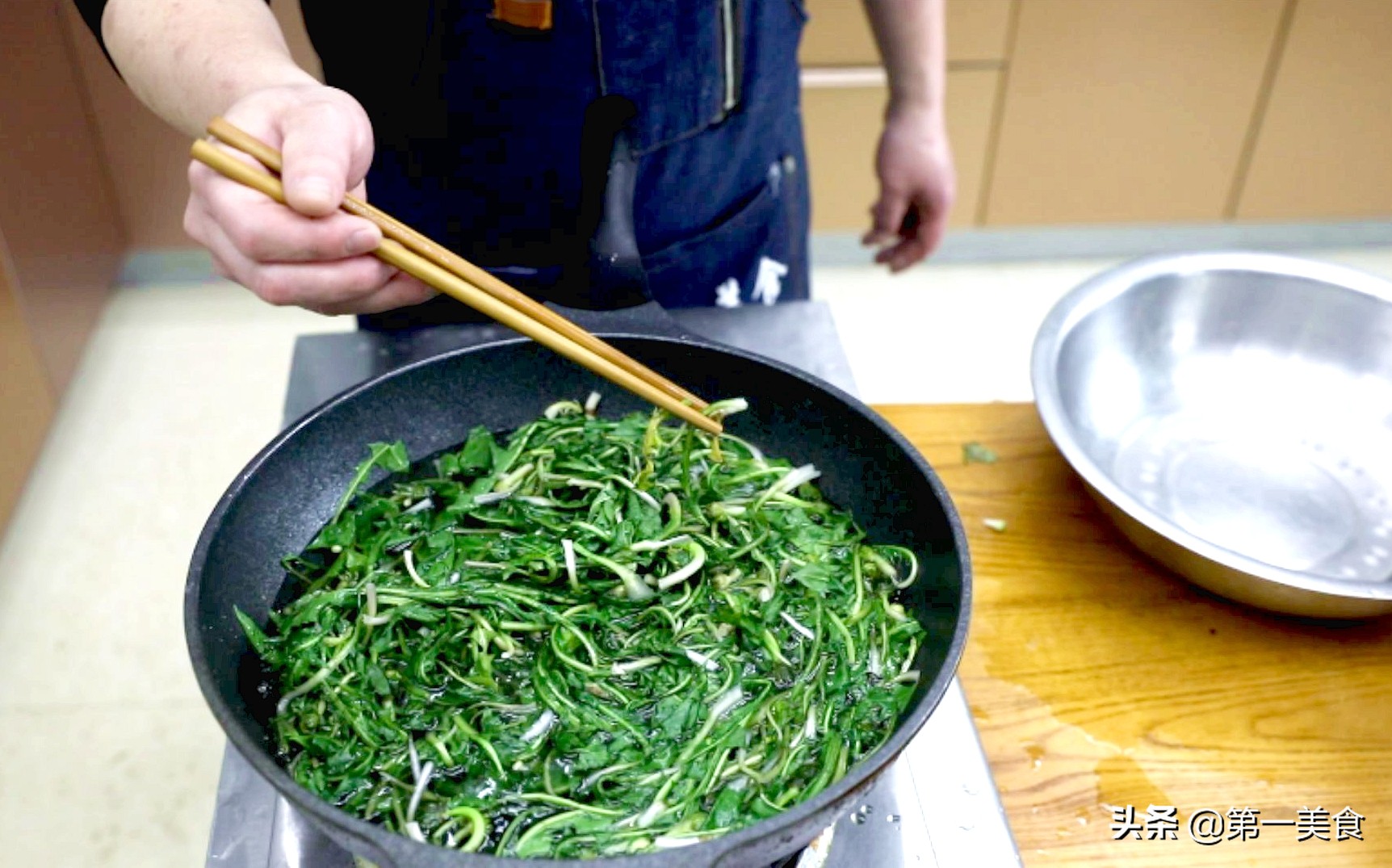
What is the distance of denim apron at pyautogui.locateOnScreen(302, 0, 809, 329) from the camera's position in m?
1.45

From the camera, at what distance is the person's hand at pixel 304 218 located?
38.3 inches

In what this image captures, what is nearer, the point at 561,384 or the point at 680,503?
the point at 680,503

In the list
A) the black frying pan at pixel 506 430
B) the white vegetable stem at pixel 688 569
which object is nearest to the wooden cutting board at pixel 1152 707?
the black frying pan at pixel 506 430

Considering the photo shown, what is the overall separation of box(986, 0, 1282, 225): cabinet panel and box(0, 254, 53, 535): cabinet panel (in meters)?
2.69

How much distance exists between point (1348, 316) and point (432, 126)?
126cm

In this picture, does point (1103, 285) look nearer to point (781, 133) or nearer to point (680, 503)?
point (781, 133)

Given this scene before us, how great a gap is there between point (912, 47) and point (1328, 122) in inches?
86.6

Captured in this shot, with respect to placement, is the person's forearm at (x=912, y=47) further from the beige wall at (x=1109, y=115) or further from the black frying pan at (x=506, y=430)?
the beige wall at (x=1109, y=115)

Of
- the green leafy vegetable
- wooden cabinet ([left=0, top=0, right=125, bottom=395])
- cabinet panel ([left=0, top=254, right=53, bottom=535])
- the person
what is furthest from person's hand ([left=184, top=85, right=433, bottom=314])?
wooden cabinet ([left=0, top=0, right=125, bottom=395])

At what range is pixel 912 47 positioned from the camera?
1.81 m

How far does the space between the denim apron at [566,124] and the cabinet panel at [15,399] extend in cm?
151

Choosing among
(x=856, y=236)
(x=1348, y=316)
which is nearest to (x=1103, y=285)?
(x=1348, y=316)

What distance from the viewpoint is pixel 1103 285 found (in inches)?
59.4

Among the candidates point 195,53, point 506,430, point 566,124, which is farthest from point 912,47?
point 195,53
